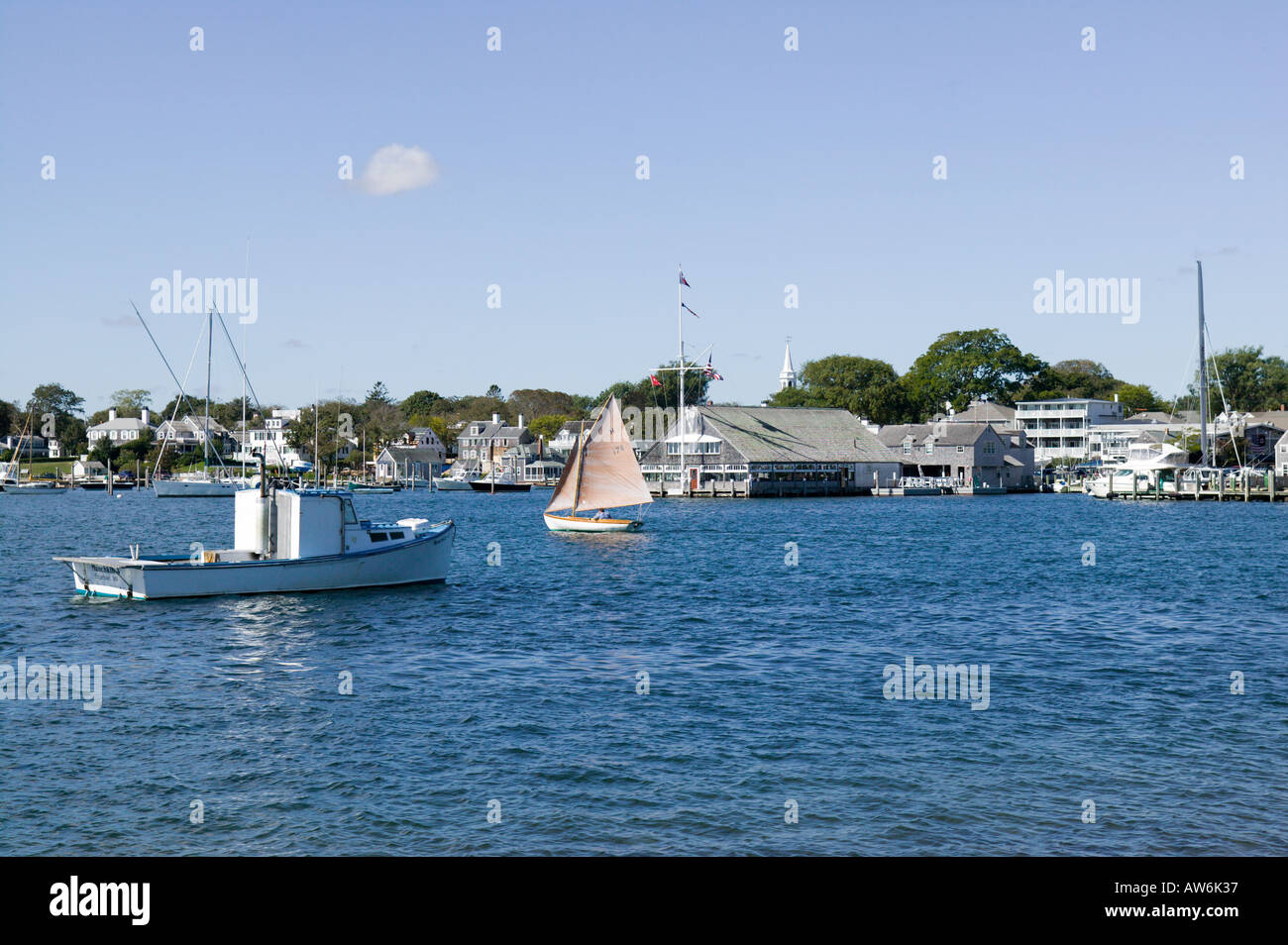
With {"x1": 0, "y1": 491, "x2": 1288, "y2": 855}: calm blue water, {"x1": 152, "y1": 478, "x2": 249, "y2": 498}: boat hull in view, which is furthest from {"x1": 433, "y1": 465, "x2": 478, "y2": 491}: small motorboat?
{"x1": 0, "y1": 491, "x2": 1288, "y2": 855}: calm blue water

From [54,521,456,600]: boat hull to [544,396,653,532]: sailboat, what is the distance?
89.2 ft

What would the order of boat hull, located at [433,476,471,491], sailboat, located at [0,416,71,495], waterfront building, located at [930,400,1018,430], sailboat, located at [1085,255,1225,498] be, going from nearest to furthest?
sailboat, located at [1085,255,1225,498], sailboat, located at [0,416,71,495], waterfront building, located at [930,400,1018,430], boat hull, located at [433,476,471,491]

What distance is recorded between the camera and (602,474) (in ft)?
213

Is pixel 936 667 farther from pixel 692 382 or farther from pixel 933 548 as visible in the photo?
pixel 692 382

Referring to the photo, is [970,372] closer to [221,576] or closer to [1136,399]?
[1136,399]

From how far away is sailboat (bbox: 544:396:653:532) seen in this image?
63.5 metres

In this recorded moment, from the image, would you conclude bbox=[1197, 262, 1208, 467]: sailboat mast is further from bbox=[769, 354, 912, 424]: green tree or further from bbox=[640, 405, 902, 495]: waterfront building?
bbox=[769, 354, 912, 424]: green tree

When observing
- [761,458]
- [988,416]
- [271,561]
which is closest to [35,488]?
[761,458]

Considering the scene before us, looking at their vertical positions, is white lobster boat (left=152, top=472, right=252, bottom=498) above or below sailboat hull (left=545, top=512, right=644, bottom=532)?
above

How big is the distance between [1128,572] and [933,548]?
1353cm

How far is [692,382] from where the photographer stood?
17475 cm

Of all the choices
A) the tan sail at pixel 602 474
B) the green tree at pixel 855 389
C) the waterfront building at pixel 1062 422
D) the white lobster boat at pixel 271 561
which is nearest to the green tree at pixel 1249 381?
the waterfront building at pixel 1062 422

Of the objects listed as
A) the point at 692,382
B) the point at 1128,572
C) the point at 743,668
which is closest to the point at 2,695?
the point at 743,668

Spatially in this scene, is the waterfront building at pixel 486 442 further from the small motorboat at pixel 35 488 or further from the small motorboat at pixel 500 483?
the small motorboat at pixel 35 488
